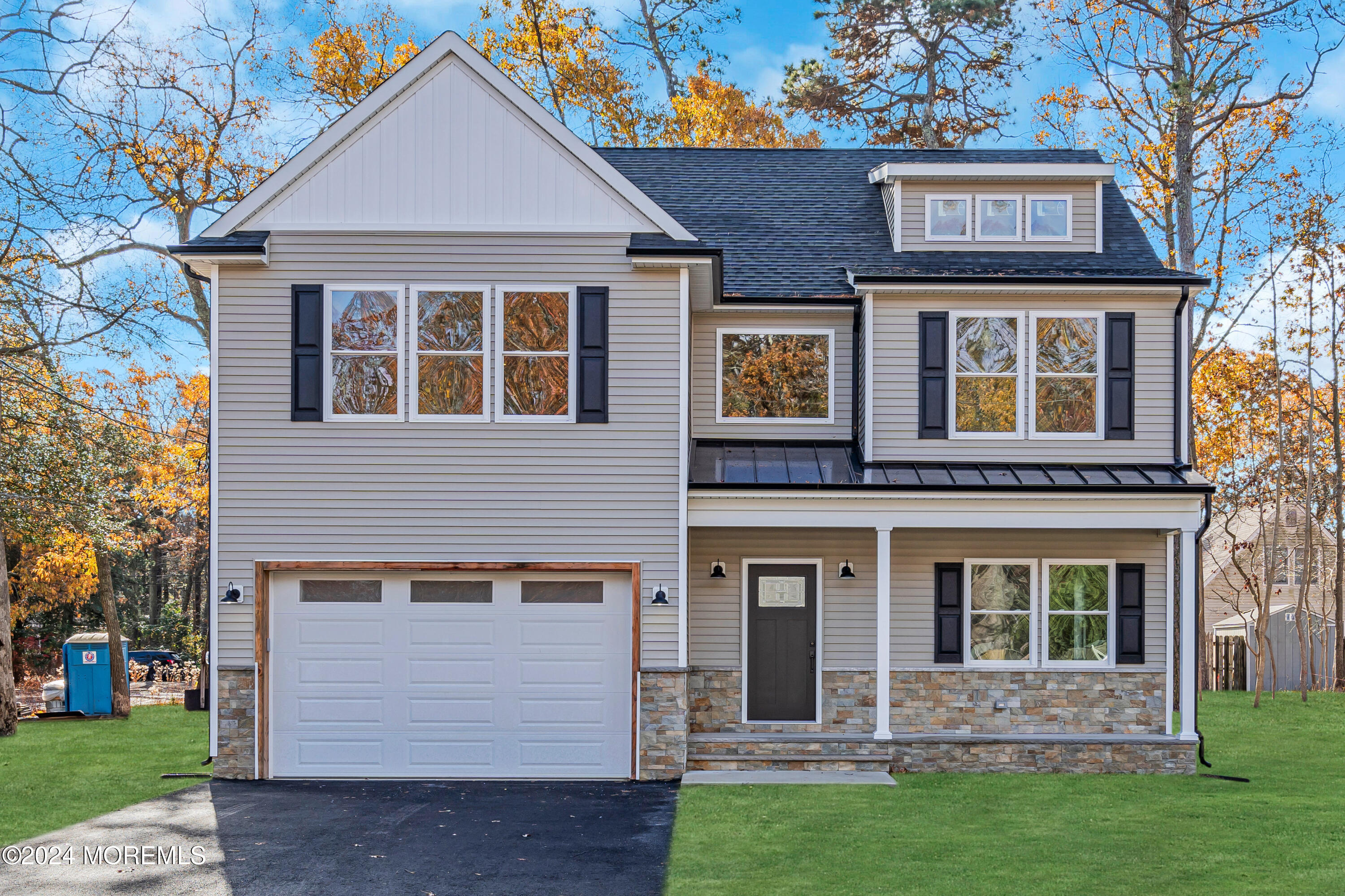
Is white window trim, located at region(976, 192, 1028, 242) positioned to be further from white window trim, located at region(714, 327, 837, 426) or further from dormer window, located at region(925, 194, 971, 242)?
white window trim, located at region(714, 327, 837, 426)

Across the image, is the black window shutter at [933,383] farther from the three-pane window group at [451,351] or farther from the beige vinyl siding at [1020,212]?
the three-pane window group at [451,351]

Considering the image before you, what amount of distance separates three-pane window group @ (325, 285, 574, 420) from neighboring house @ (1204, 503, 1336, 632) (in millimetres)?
14029

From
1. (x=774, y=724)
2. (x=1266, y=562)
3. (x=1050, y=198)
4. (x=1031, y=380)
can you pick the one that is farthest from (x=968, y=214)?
(x=1266, y=562)

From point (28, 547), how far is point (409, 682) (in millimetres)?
16191

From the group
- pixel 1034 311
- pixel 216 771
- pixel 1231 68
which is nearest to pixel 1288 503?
pixel 1231 68

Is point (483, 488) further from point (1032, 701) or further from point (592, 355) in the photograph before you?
point (1032, 701)

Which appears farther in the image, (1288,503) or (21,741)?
(1288,503)

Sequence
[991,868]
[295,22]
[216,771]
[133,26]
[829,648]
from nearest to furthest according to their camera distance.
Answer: [991,868] → [216,771] → [829,648] → [133,26] → [295,22]

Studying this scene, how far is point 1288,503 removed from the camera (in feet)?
83.8

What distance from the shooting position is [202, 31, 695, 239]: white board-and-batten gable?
1127 centimetres

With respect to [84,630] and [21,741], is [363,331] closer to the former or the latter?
[21,741]

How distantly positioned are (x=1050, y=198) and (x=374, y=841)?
10.5 m

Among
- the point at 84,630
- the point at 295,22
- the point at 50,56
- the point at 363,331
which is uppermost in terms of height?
the point at 295,22

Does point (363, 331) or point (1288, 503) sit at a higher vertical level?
point (363, 331)
